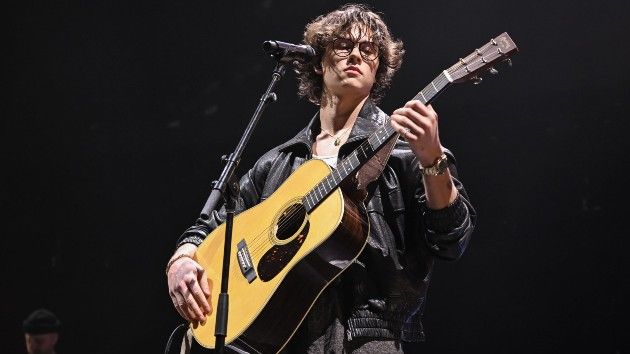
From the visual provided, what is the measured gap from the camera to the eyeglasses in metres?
3.08

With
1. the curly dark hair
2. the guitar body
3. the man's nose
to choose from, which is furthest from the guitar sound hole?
the curly dark hair

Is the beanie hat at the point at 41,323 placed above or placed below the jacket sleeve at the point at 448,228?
below

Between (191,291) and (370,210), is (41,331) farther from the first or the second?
(370,210)

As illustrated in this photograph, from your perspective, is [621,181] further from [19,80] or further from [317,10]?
[19,80]

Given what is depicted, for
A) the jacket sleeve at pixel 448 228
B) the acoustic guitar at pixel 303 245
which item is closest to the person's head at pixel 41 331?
the acoustic guitar at pixel 303 245

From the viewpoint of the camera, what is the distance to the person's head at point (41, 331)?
450 cm

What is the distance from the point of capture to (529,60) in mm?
3932

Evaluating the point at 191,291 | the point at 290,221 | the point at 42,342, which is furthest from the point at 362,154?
the point at 42,342

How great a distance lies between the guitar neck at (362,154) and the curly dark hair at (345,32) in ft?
2.24

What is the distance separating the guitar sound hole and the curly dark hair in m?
0.79

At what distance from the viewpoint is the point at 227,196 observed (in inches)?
102

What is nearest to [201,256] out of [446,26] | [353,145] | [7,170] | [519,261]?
[353,145]

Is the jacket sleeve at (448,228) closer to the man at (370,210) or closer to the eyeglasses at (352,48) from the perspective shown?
the man at (370,210)

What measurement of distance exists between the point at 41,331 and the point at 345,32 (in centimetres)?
261
